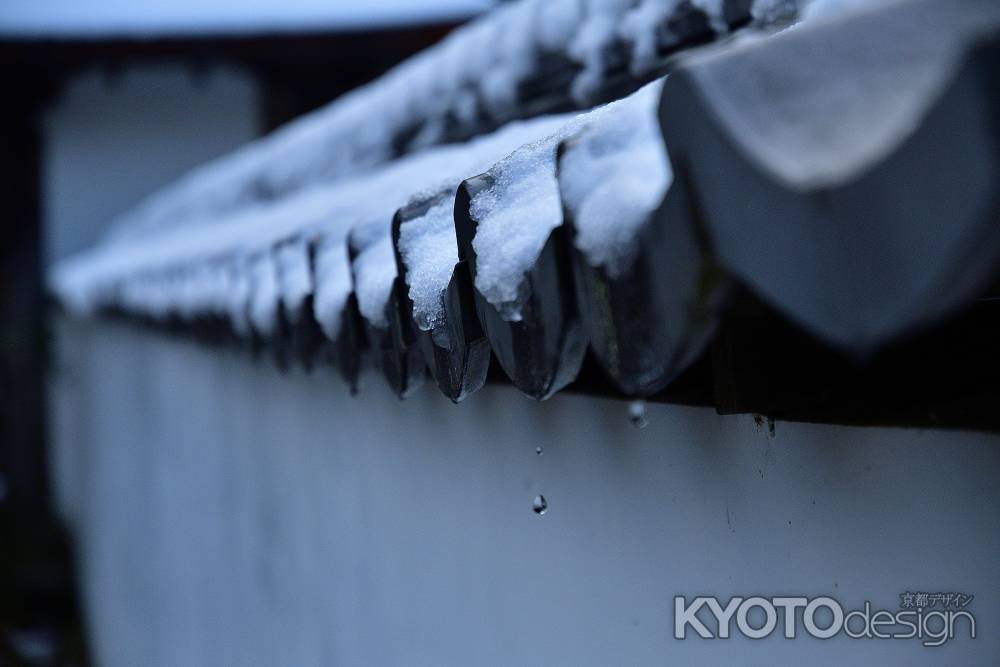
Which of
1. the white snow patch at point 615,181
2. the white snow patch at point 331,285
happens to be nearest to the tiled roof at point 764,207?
the white snow patch at point 615,181

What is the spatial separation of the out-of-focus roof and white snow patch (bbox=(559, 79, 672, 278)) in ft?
22.2

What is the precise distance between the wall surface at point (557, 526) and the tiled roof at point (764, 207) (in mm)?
193

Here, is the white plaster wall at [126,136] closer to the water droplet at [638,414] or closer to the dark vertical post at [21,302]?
the dark vertical post at [21,302]

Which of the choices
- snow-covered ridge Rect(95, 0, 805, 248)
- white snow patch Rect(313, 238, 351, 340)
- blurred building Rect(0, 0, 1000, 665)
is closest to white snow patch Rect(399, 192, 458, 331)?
blurred building Rect(0, 0, 1000, 665)

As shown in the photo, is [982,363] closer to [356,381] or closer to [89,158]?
[356,381]

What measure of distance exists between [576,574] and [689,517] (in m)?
0.19

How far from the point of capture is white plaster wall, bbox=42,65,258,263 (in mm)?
7188

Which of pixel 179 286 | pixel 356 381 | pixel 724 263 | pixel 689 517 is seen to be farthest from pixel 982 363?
pixel 179 286

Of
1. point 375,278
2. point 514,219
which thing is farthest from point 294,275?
point 514,219

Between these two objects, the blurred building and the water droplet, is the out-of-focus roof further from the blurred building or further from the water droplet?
the water droplet

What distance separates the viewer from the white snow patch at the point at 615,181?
1.71 feet

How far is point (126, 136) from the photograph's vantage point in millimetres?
7355

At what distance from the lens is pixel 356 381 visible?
1.25 meters

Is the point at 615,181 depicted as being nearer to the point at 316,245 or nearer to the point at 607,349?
the point at 607,349
